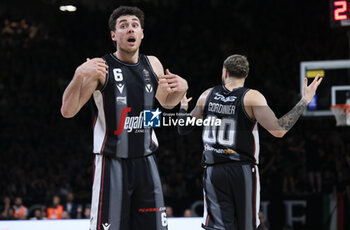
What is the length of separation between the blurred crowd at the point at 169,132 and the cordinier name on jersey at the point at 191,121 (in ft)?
6.88

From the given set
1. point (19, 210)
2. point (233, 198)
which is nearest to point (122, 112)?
point (233, 198)

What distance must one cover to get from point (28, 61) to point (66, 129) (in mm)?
1648

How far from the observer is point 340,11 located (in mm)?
6473

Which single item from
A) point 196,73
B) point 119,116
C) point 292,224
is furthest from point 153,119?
point 292,224

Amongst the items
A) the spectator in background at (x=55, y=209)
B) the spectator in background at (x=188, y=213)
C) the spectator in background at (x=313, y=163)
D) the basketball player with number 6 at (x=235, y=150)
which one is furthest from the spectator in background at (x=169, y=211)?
the basketball player with number 6 at (x=235, y=150)

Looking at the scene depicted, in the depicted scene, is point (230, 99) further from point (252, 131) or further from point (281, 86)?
point (281, 86)

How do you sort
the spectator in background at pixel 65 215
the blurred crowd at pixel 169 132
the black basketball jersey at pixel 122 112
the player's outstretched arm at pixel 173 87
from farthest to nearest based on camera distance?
the spectator in background at pixel 65 215 < the blurred crowd at pixel 169 132 < the player's outstretched arm at pixel 173 87 < the black basketball jersey at pixel 122 112

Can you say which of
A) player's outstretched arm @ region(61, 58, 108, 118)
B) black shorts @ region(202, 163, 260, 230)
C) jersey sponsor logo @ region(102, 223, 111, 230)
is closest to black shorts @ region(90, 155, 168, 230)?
jersey sponsor logo @ region(102, 223, 111, 230)

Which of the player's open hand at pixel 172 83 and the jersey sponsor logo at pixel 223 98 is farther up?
the player's open hand at pixel 172 83

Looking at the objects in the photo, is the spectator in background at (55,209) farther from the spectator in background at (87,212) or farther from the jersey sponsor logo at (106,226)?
the jersey sponsor logo at (106,226)

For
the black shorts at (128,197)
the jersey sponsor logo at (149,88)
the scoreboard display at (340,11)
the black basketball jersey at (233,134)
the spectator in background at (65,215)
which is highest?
the scoreboard display at (340,11)

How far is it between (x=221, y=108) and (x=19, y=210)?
20.3ft

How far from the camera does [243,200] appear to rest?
4211 mm

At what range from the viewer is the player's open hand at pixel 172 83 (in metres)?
3.54
